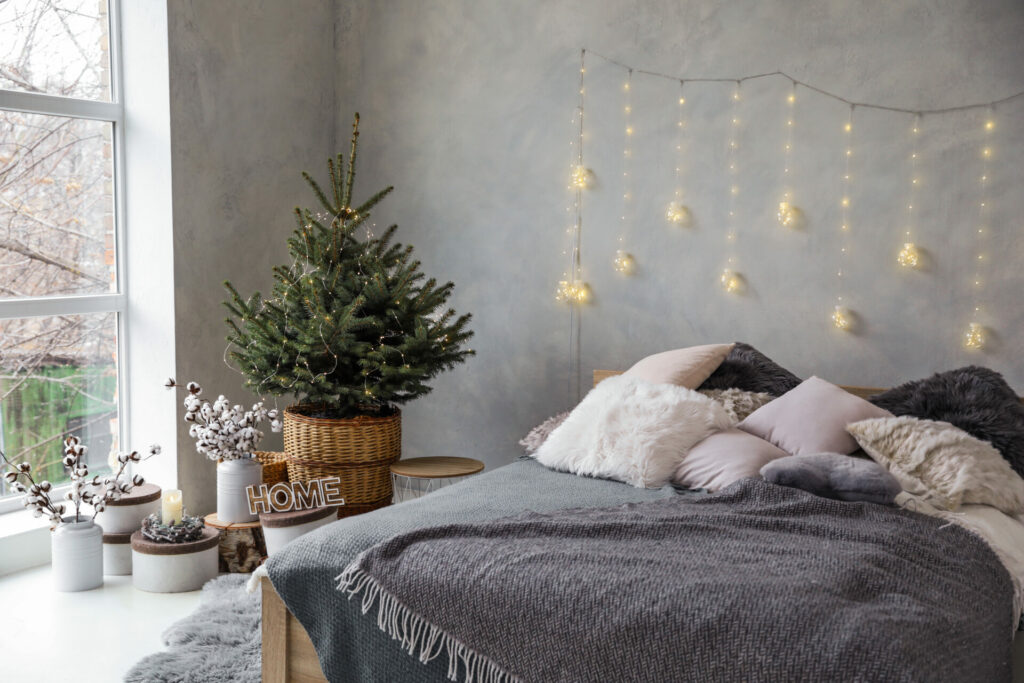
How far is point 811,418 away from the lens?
2.73 meters

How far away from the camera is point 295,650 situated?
2.13 m

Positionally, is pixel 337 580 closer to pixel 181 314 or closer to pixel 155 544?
pixel 155 544

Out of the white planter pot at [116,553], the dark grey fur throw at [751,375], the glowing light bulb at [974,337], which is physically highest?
the glowing light bulb at [974,337]

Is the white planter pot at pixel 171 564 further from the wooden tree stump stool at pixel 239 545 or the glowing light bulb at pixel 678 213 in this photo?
the glowing light bulb at pixel 678 213

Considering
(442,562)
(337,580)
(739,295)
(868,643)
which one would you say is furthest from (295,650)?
(739,295)

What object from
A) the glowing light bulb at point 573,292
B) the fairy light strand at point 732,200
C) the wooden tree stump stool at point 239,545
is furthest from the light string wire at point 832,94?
the wooden tree stump stool at point 239,545

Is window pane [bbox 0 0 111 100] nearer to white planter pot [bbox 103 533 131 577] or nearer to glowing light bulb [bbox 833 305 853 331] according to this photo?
white planter pot [bbox 103 533 131 577]

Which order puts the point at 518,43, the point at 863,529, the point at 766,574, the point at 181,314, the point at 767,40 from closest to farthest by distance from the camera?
the point at 766,574 < the point at 863,529 < the point at 767,40 < the point at 181,314 < the point at 518,43

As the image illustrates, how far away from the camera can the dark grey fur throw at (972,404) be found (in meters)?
2.66

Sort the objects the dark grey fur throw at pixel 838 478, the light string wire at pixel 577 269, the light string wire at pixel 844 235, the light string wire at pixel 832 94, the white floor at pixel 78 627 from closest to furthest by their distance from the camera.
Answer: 1. the dark grey fur throw at pixel 838 478
2. the white floor at pixel 78 627
3. the light string wire at pixel 832 94
4. the light string wire at pixel 844 235
5. the light string wire at pixel 577 269

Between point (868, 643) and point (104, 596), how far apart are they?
2.48m

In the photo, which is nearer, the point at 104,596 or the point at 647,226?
the point at 104,596

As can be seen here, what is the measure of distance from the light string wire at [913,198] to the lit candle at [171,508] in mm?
2732

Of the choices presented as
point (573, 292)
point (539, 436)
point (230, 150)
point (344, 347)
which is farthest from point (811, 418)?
point (230, 150)
